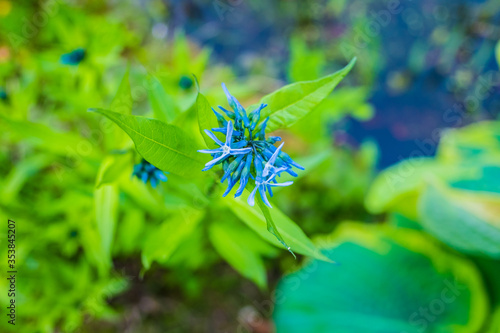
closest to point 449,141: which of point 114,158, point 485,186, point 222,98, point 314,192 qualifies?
point 485,186

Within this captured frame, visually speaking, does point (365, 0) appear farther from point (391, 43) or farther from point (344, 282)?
point (344, 282)

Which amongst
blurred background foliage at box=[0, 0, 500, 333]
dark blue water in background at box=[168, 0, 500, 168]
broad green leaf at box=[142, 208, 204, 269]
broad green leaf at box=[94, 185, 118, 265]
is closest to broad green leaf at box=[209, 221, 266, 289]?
blurred background foliage at box=[0, 0, 500, 333]

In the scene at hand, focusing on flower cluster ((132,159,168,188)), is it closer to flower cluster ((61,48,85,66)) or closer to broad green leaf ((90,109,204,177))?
broad green leaf ((90,109,204,177))

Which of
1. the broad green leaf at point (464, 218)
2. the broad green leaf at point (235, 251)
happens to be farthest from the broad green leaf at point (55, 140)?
the broad green leaf at point (464, 218)

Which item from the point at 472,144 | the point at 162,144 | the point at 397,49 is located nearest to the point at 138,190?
the point at 162,144

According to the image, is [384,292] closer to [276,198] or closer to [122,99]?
[276,198]
